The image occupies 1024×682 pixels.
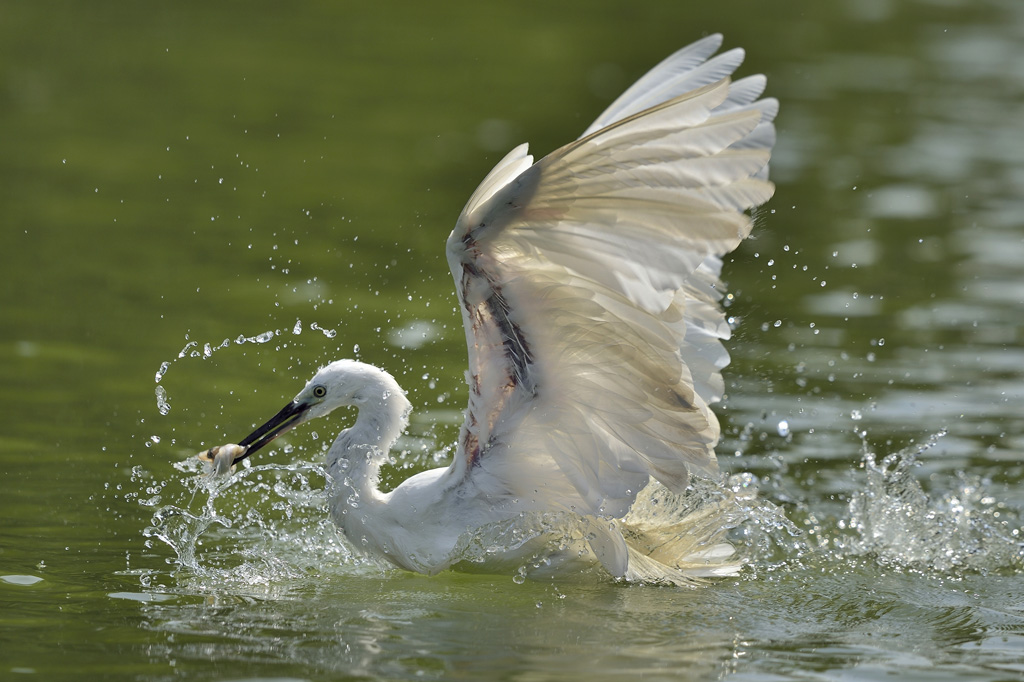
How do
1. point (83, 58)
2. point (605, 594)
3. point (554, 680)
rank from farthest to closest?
point (83, 58)
point (605, 594)
point (554, 680)

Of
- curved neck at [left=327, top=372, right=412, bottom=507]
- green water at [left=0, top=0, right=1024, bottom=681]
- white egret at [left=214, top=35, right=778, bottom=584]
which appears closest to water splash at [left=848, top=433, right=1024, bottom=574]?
green water at [left=0, top=0, right=1024, bottom=681]

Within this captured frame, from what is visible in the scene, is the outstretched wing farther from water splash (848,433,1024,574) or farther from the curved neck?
water splash (848,433,1024,574)

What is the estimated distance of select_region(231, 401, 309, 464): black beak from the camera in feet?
22.7

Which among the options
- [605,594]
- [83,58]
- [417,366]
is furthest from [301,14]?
[605,594]

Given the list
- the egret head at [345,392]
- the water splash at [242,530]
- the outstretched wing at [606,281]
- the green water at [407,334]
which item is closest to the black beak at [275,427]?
the egret head at [345,392]

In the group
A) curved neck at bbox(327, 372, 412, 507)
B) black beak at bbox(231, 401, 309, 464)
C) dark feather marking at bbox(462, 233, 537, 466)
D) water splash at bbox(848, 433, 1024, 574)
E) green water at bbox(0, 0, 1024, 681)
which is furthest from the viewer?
water splash at bbox(848, 433, 1024, 574)

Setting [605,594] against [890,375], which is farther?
[890,375]

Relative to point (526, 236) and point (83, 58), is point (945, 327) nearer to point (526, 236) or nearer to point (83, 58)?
point (526, 236)

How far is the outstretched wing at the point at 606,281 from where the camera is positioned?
5.37 m

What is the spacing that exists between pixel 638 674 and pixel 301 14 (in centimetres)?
1547

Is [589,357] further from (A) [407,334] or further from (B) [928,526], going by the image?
(A) [407,334]

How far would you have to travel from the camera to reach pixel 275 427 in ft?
22.9

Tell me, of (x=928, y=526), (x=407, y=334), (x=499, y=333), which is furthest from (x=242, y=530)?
(x=928, y=526)

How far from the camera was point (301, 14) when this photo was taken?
19641mm
